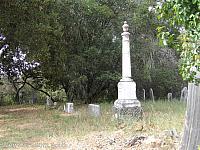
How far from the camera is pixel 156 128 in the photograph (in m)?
8.98

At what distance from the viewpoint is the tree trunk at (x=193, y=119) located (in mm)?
4699

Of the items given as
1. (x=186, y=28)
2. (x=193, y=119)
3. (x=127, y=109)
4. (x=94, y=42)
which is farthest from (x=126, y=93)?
(x=94, y=42)

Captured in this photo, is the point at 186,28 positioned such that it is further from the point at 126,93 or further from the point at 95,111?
the point at 95,111

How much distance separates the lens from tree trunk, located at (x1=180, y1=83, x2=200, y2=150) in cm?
470

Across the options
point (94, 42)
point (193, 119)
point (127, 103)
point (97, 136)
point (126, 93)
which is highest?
point (94, 42)

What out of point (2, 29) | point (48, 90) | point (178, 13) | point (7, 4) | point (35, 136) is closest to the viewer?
point (178, 13)

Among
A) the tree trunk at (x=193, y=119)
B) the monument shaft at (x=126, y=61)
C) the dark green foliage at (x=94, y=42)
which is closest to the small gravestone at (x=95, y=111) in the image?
the monument shaft at (x=126, y=61)

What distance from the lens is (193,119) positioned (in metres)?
4.75

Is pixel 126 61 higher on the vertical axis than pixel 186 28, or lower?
higher

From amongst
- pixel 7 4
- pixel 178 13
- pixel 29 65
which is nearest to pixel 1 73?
pixel 29 65

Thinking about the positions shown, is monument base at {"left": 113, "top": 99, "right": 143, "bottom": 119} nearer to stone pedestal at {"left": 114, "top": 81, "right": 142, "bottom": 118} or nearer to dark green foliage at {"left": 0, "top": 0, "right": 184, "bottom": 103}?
stone pedestal at {"left": 114, "top": 81, "right": 142, "bottom": 118}

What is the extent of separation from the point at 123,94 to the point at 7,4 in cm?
760

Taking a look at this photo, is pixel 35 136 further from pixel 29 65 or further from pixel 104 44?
pixel 29 65

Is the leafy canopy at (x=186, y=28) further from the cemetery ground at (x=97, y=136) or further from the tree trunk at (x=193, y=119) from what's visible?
the cemetery ground at (x=97, y=136)
